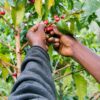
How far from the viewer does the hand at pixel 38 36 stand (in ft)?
3.24

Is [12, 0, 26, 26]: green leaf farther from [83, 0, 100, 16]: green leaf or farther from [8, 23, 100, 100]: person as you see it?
[83, 0, 100, 16]: green leaf

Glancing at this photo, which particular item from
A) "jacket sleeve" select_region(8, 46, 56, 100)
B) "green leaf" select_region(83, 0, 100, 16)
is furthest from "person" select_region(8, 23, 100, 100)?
"green leaf" select_region(83, 0, 100, 16)

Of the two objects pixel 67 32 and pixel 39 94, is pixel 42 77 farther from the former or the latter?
pixel 67 32

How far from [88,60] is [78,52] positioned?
0.05m

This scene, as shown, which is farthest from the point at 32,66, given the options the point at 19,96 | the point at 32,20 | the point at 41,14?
the point at 32,20

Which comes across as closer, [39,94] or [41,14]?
[39,94]

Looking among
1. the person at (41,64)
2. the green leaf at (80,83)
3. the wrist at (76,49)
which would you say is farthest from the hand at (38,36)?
the green leaf at (80,83)

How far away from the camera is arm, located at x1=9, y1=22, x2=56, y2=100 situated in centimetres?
69

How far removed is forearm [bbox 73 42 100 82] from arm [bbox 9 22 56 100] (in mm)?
123

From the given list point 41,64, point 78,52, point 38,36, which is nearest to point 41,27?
point 38,36

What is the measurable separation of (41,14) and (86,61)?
0.27 meters

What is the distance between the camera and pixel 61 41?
110 cm

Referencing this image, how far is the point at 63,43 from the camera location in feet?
3.60

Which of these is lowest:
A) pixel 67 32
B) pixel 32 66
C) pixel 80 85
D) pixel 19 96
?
pixel 19 96
